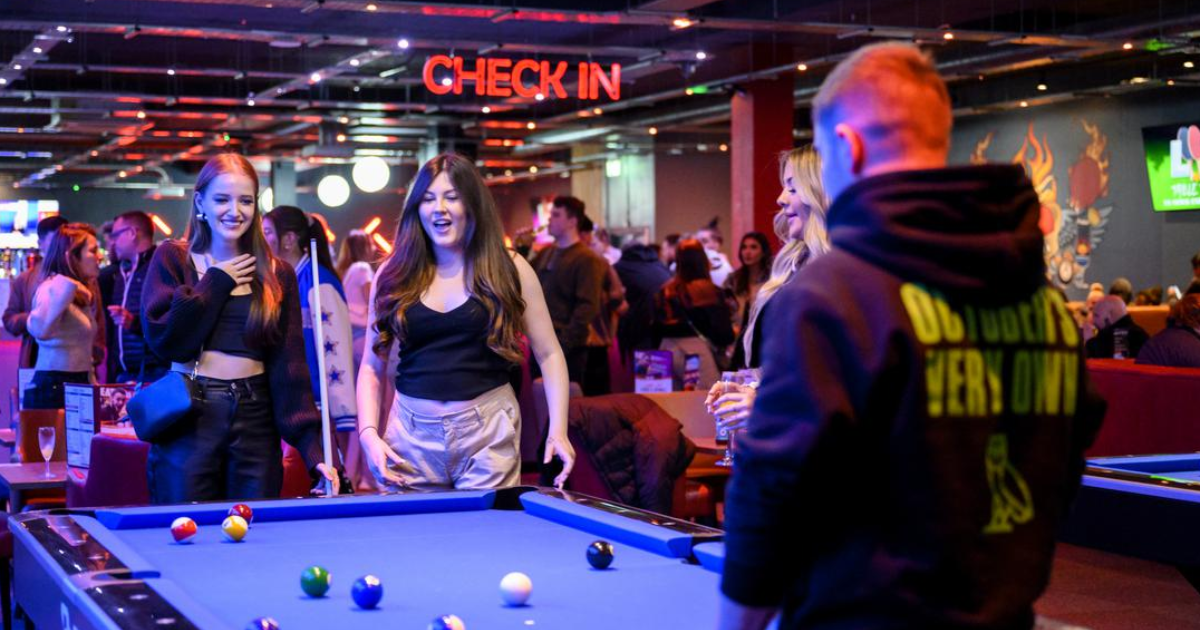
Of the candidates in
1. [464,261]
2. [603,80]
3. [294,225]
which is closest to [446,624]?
[464,261]

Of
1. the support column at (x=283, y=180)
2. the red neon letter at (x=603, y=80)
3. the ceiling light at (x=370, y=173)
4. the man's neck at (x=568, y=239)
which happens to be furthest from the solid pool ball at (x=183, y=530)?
the support column at (x=283, y=180)

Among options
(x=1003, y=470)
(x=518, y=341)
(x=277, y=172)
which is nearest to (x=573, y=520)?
(x=518, y=341)

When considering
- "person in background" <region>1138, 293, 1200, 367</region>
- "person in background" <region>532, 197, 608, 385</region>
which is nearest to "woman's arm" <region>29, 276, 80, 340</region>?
"person in background" <region>532, 197, 608, 385</region>

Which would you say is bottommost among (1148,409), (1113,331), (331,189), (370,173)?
(1148,409)

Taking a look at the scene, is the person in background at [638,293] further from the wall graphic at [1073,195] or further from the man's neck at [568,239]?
the wall graphic at [1073,195]

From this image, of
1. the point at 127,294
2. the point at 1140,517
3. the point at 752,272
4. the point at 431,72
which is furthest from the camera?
the point at 431,72

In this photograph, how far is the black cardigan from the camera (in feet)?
12.8

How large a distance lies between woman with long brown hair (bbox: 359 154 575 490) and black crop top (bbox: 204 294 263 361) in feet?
1.16

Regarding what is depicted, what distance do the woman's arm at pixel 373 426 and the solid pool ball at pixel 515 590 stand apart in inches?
54.6

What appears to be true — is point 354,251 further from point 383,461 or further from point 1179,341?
point 383,461

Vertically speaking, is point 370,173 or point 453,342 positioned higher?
point 370,173

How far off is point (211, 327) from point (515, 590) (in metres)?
1.89

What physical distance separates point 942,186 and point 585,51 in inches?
421

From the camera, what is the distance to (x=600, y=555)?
2650 mm
